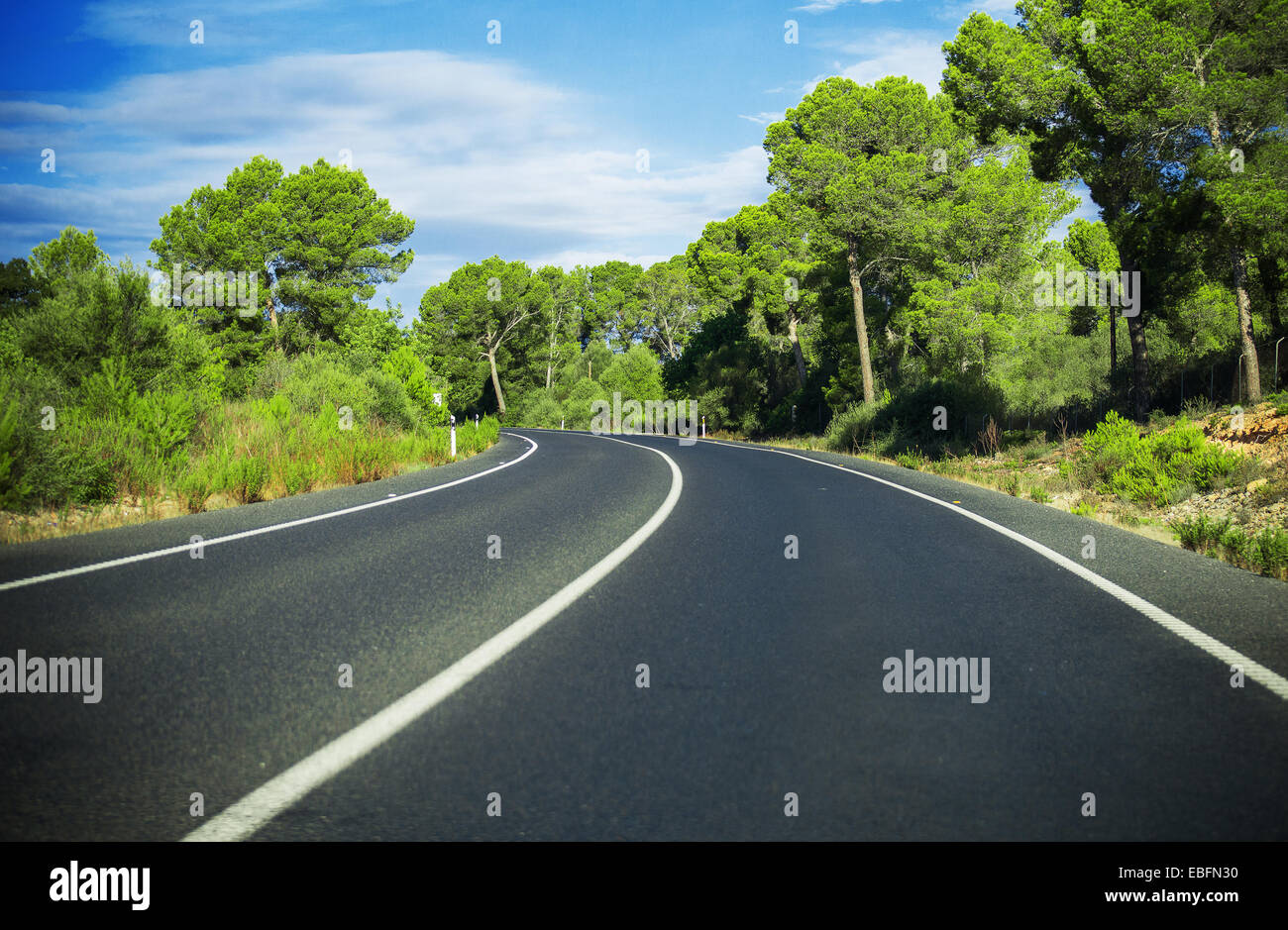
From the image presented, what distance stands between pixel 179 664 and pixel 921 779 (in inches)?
148

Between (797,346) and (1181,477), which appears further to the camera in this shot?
(797,346)

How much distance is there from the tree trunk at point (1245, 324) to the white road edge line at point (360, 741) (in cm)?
1908

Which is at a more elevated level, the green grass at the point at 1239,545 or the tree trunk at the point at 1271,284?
the tree trunk at the point at 1271,284

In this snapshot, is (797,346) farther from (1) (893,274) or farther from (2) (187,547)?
(2) (187,547)

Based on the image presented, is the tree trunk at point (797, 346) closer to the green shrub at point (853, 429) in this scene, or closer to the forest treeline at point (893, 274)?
the forest treeline at point (893, 274)

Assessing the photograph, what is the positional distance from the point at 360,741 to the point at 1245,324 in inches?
873

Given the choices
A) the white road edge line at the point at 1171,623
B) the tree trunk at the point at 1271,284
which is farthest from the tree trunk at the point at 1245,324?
the white road edge line at the point at 1171,623

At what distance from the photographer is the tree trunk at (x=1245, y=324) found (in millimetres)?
18625

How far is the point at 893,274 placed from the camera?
119 ft

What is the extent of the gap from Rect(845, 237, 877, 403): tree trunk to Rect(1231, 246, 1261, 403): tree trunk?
1575cm

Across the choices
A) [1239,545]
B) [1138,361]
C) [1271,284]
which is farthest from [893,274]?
[1239,545]

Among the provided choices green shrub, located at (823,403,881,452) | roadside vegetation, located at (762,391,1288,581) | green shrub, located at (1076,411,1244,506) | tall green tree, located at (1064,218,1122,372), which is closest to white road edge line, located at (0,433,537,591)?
roadside vegetation, located at (762,391,1288,581)

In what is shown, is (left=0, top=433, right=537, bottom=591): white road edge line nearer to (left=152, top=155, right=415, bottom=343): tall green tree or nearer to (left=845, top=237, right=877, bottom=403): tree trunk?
(left=845, top=237, right=877, bottom=403): tree trunk

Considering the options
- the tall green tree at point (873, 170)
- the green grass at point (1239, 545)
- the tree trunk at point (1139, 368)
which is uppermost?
the tall green tree at point (873, 170)
